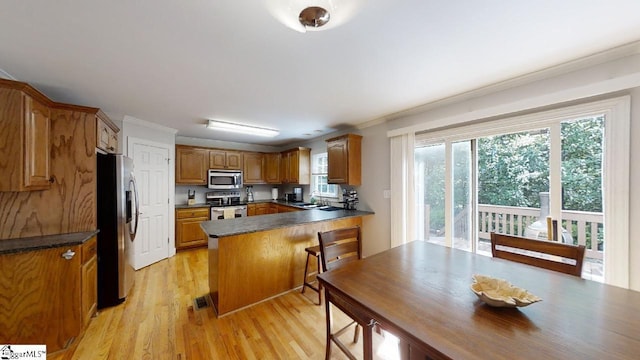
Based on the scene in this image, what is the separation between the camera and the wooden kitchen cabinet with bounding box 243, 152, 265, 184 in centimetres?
527

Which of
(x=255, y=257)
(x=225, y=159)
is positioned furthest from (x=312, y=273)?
(x=225, y=159)

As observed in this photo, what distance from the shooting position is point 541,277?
1.31 metres

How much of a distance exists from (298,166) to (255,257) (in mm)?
2691

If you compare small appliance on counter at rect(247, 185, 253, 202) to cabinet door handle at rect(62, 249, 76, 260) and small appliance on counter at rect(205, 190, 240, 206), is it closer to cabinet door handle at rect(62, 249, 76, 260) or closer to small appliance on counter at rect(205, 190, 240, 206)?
small appliance on counter at rect(205, 190, 240, 206)

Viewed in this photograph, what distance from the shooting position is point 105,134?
2.49 metres

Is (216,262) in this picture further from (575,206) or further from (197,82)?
(575,206)

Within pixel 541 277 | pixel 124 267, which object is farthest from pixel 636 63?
pixel 124 267

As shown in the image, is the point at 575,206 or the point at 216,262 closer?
the point at 575,206

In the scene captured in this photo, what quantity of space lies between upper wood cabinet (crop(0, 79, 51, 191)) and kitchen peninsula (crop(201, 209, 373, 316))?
1381 mm

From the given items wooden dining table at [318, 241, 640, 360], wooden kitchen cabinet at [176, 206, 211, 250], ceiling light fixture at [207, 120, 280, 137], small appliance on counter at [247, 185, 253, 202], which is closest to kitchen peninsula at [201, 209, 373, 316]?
wooden dining table at [318, 241, 640, 360]

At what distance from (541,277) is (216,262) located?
2.51 m

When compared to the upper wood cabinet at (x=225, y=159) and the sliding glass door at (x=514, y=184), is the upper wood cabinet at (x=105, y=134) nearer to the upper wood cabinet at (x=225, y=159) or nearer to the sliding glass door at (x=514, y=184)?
the upper wood cabinet at (x=225, y=159)

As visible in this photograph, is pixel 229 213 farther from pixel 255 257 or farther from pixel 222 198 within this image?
pixel 255 257

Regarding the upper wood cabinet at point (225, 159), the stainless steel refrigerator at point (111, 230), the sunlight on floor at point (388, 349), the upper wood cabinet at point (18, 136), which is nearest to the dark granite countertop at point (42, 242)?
the stainless steel refrigerator at point (111, 230)
